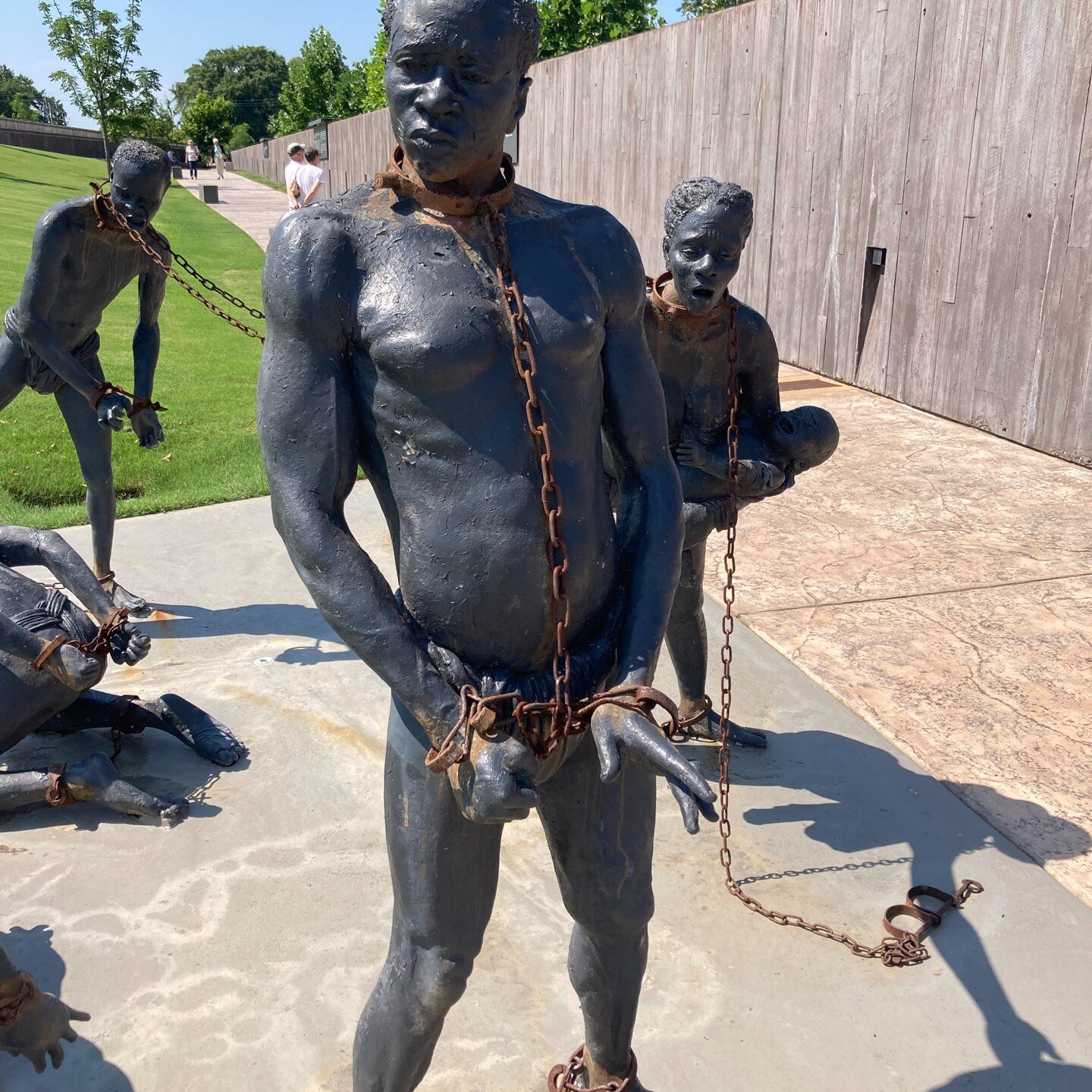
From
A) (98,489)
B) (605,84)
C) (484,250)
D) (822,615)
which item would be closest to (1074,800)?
(822,615)

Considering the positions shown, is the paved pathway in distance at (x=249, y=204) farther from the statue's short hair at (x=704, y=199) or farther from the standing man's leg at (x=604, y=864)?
the standing man's leg at (x=604, y=864)

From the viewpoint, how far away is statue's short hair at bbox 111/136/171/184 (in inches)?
201

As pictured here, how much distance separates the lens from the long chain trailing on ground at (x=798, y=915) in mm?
3314

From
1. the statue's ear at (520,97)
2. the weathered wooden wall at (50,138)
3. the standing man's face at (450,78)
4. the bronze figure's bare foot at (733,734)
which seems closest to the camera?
the standing man's face at (450,78)

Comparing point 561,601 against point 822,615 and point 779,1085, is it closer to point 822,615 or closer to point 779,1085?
point 779,1085

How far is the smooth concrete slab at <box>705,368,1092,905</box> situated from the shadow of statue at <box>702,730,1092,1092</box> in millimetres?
37

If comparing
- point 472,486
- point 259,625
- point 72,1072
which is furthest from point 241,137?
point 472,486

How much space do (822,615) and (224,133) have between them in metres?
78.8

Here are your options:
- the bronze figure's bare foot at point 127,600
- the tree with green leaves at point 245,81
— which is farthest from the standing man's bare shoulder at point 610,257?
the tree with green leaves at point 245,81

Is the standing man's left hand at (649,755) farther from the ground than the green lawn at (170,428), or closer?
farther from the ground

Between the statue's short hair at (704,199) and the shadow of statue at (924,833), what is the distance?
6.53ft

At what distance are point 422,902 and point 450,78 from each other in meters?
1.53

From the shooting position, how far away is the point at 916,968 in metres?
3.30

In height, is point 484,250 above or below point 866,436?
above
